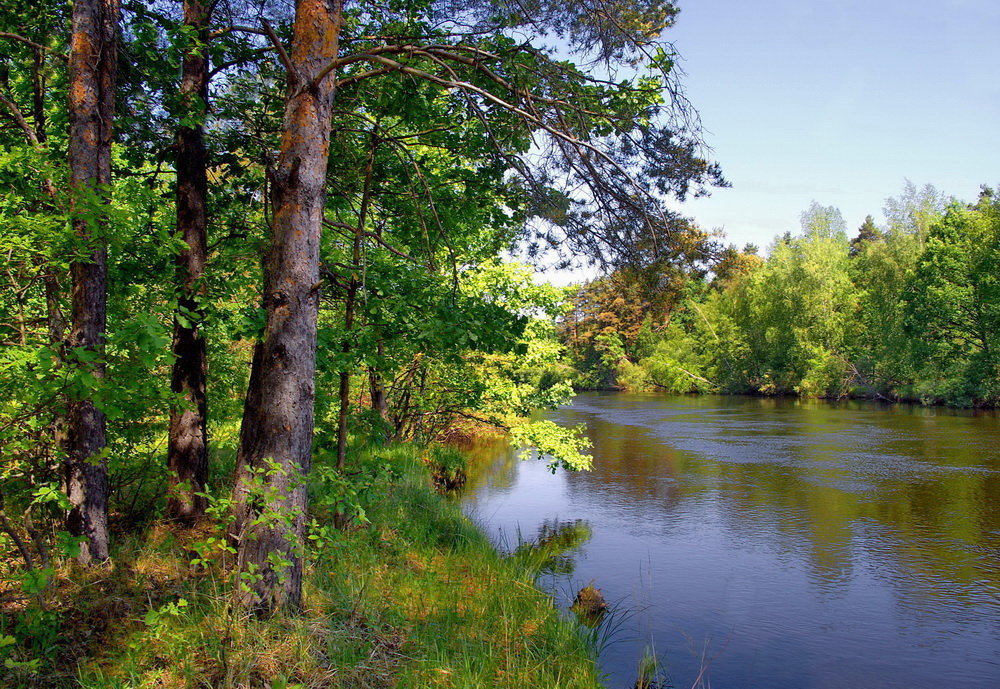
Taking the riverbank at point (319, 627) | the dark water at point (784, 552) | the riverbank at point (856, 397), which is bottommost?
the dark water at point (784, 552)

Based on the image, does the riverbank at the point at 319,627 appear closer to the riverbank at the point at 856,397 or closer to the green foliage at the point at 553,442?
the green foliage at the point at 553,442

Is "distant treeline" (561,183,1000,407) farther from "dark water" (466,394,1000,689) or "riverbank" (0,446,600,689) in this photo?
"riverbank" (0,446,600,689)

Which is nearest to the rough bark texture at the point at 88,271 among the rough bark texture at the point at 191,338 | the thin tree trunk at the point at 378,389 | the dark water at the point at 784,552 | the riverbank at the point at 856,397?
the rough bark texture at the point at 191,338

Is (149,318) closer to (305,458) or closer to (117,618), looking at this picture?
(305,458)

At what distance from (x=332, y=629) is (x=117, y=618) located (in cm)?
139

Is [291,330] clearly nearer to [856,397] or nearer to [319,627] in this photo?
[319,627]

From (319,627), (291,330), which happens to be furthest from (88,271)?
(319,627)

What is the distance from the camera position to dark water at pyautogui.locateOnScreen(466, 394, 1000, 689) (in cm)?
722

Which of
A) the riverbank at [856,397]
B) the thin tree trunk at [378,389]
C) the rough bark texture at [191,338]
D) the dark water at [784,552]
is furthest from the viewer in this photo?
the riverbank at [856,397]

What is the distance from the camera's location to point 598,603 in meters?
7.85

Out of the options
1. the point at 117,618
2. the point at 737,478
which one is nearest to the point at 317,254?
the point at 117,618

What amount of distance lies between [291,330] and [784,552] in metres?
9.29

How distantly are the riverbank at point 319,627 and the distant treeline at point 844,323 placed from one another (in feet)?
50.7

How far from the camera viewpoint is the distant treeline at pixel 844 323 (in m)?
33.8
